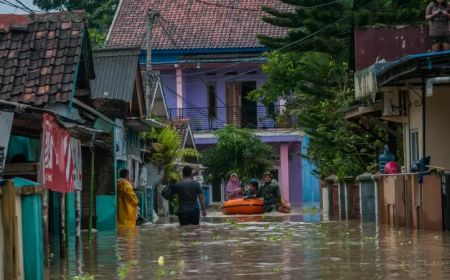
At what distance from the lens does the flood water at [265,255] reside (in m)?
13.2

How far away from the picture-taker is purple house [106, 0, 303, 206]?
51969 mm

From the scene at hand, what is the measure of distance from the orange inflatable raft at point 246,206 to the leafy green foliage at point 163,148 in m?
2.17

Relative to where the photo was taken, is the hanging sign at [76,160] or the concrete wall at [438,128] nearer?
the hanging sign at [76,160]

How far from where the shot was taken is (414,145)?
89.0 ft

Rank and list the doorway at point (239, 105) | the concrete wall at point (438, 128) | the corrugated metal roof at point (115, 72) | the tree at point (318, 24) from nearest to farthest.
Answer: the concrete wall at point (438, 128)
the corrugated metal roof at point (115, 72)
the tree at point (318, 24)
the doorway at point (239, 105)

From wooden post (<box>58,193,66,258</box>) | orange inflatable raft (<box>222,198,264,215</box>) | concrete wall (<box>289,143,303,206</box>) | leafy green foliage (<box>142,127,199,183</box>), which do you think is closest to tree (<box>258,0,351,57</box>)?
leafy green foliage (<box>142,127,199,183</box>)

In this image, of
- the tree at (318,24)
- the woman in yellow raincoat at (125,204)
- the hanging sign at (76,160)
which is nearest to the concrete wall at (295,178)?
the tree at (318,24)

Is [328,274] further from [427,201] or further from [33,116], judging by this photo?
[427,201]

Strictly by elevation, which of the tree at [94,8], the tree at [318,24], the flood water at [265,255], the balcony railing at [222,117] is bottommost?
the flood water at [265,255]

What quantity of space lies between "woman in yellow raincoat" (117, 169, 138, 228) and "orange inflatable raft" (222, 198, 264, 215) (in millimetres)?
9172

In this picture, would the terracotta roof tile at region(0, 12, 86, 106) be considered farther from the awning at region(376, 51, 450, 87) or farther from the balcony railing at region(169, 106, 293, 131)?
the balcony railing at region(169, 106, 293, 131)

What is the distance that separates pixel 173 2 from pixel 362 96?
97.5 ft

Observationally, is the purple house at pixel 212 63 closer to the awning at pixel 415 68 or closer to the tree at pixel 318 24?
the tree at pixel 318 24

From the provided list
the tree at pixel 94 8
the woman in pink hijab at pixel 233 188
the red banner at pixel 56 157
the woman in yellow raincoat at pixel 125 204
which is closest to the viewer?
the red banner at pixel 56 157
